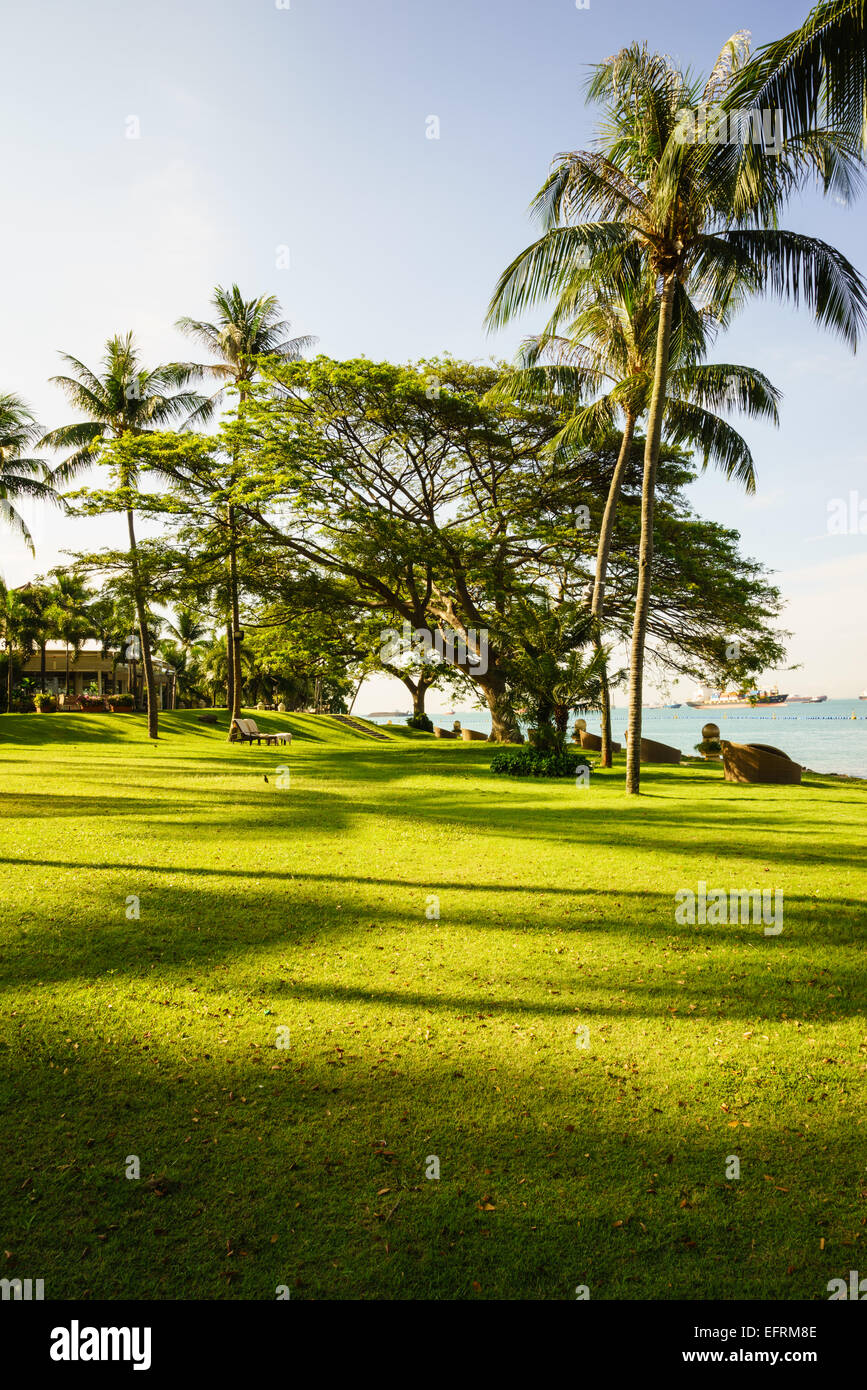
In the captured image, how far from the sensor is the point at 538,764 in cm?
1933

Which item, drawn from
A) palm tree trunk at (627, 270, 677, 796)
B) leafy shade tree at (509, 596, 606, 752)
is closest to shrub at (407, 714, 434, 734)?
leafy shade tree at (509, 596, 606, 752)

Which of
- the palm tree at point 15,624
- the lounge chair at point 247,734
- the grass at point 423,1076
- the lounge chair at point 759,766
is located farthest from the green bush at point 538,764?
the palm tree at point 15,624

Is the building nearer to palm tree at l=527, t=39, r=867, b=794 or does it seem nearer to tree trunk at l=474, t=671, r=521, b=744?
tree trunk at l=474, t=671, r=521, b=744

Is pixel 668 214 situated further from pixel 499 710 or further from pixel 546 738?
pixel 499 710

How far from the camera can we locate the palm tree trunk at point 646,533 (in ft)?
46.2

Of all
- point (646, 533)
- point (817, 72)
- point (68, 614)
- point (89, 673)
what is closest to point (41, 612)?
point (68, 614)

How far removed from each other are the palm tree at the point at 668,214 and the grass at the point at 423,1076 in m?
9.33

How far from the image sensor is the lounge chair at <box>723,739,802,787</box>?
18281 mm

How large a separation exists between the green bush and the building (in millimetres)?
37781

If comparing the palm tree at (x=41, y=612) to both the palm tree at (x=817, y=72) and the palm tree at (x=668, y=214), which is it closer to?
the palm tree at (x=668, y=214)

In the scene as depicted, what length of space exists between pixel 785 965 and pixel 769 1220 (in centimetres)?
294
